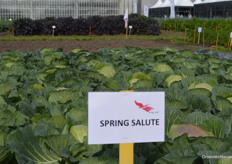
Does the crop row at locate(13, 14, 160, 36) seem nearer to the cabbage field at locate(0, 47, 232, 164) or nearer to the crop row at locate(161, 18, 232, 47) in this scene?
the crop row at locate(161, 18, 232, 47)

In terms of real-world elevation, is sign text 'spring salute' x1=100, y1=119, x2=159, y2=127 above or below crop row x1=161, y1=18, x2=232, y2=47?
below

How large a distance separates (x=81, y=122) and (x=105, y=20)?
19.4m

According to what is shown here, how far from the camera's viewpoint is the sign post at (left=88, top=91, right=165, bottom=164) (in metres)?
1.44

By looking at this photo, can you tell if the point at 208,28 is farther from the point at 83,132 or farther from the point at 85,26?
the point at 83,132

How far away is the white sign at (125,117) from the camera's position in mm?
1441

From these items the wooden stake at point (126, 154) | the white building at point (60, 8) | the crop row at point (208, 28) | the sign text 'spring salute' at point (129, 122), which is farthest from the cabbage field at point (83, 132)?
the white building at point (60, 8)

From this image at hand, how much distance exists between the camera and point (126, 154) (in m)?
1.50

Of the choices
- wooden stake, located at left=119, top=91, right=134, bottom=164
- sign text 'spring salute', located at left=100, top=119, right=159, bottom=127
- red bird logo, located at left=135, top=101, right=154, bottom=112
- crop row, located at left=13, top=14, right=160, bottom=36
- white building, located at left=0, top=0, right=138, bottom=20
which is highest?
white building, located at left=0, top=0, right=138, bottom=20

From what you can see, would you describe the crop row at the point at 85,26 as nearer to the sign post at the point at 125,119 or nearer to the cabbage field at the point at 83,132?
the cabbage field at the point at 83,132

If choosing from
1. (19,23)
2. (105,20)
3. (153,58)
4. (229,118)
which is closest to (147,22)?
(105,20)

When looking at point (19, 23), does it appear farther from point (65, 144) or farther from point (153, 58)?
point (65, 144)

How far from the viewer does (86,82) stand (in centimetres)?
326

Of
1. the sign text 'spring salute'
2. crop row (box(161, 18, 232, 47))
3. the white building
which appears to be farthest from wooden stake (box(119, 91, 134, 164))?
the white building

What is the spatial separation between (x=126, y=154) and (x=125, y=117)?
0.17 metres
